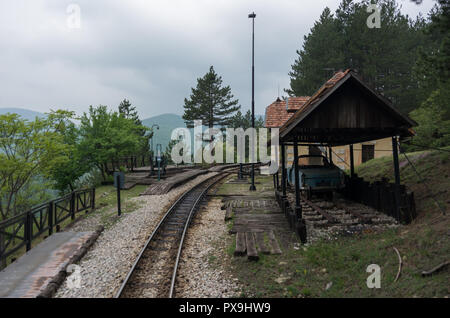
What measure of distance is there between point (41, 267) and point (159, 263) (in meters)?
2.88

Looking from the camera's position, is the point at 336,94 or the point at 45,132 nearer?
the point at 336,94

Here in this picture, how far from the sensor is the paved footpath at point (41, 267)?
18.7 ft

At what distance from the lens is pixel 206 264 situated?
6.75 meters

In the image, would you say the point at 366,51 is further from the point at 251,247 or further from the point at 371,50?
the point at 251,247

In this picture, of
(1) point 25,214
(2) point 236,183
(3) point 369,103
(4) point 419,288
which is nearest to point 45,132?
(1) point 25,214

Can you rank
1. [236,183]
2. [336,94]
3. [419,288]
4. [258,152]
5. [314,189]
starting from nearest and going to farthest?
[419,288] → [336,94] → [314,189] → [236,183] → [258,152]

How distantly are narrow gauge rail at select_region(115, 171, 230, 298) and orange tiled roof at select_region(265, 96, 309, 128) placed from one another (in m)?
12.4

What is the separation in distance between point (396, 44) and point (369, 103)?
29.6 m

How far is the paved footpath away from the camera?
224 inches

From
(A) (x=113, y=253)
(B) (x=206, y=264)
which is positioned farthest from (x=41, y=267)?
(B) (x=206, y=264)

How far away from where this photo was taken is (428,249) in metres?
5.50

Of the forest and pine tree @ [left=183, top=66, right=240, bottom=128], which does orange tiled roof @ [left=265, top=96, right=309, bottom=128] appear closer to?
the forest

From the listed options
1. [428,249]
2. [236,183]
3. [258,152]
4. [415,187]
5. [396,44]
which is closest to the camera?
[428,249]
